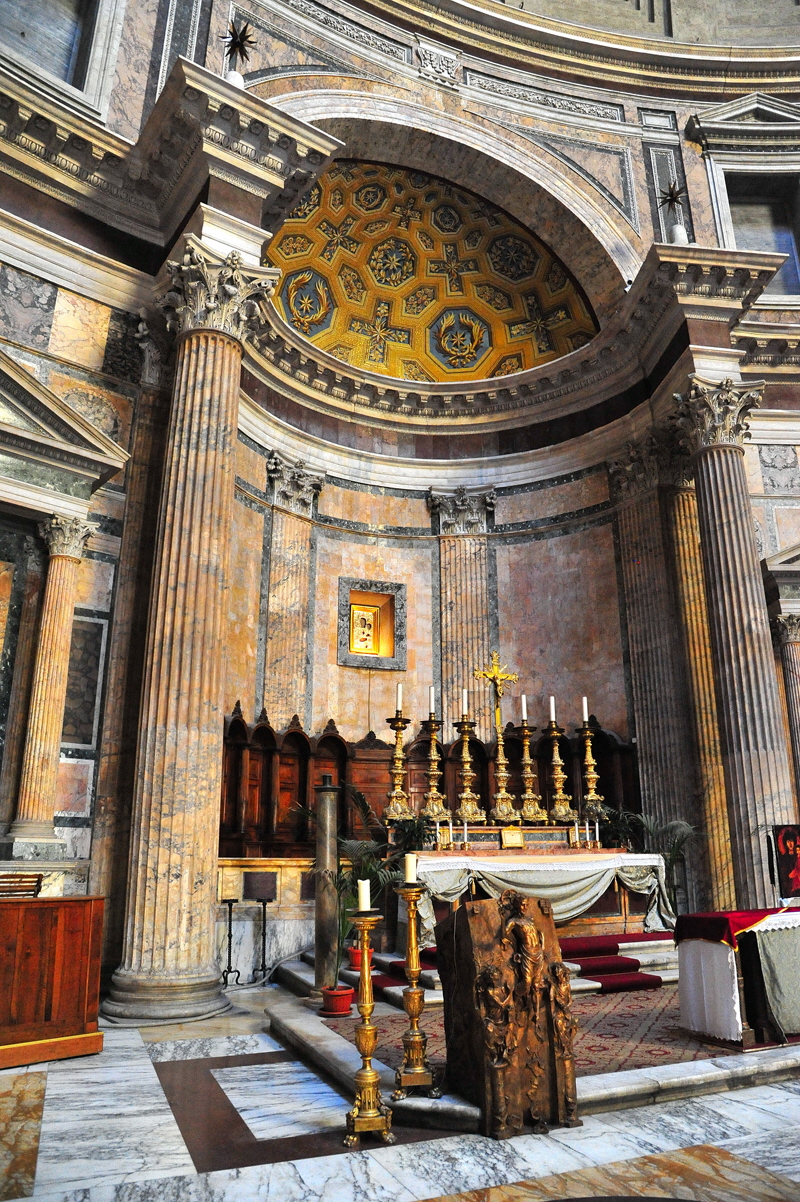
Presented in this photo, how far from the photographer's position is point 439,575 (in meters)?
16.4

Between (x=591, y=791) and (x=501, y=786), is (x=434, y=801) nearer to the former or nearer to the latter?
(x=501, y=786)

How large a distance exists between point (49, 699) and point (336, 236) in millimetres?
11285

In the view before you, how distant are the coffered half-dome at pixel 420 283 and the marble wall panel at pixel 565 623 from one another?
431cm

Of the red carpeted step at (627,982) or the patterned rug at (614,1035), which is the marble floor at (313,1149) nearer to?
the patterned rug at (614,1035)

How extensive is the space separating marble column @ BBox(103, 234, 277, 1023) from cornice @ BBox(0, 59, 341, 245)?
140 cm

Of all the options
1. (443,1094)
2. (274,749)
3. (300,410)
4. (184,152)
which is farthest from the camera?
(300,410)

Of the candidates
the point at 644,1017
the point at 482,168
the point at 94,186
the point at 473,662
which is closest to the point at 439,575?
the point at 473,662

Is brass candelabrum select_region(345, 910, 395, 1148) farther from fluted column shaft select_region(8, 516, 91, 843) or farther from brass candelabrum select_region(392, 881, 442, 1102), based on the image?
fluted column shaft select_region(8, 516, 91, 843)

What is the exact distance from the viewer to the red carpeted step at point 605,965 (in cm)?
862

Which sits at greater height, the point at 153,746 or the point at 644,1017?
the point at 153,746

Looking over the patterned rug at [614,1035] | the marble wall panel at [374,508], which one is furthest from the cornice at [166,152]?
the patterned rug at [614,1035]

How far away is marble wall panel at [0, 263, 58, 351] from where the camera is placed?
10.1 meters

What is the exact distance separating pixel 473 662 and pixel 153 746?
330 inches

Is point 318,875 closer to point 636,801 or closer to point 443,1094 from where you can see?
point 443,1094
